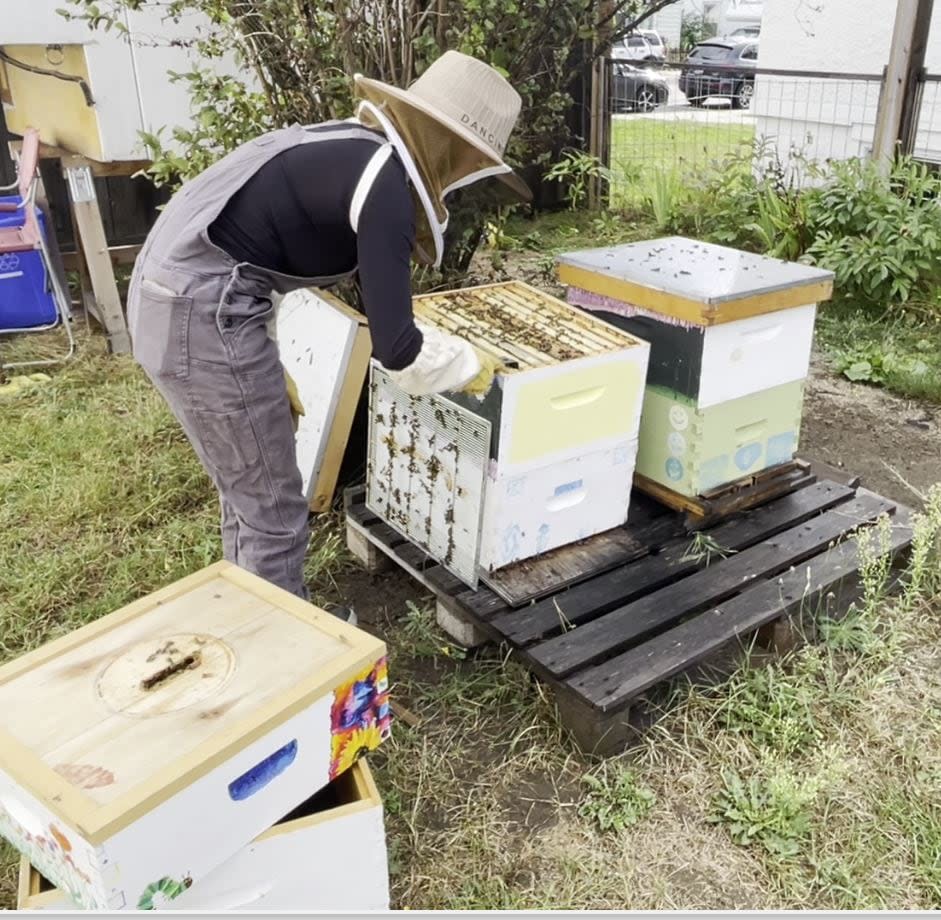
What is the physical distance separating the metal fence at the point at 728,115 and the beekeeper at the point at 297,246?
5340 millimetres

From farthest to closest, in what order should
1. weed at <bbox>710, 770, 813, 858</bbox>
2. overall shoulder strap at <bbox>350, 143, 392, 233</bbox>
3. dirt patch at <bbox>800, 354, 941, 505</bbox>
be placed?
dirt patch at <bbox>800, 354, 941, 505</bbox> < weed at <bbox>710, 770, 813, 858</bbox> < overall shoulder strap at <bbox>350, 143, 392, 233</bbox>

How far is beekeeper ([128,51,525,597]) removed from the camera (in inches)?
70.7

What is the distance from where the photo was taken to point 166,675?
1.54 metres

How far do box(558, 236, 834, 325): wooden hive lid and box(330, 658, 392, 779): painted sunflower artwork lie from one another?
3.83 ft

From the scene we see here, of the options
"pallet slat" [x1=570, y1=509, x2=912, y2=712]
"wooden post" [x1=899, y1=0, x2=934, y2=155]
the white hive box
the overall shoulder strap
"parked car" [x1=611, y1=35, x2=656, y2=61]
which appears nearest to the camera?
the overall shoulder strap

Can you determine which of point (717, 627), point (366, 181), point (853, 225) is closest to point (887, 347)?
point (853, 225)

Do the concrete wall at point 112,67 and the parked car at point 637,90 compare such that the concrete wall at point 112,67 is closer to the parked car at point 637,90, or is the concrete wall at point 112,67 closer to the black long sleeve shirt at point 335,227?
the black long sleeve shirt at point 335,227

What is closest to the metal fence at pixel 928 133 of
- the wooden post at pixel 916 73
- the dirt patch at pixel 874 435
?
the wooden post at pixel 916 73

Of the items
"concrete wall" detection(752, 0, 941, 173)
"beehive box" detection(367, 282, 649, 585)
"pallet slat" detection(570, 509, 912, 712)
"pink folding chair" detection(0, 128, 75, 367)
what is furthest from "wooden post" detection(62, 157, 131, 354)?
"concrete wall" detection(752, 0, 941, 173)

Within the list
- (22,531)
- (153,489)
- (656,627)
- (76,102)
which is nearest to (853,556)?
(656,627)

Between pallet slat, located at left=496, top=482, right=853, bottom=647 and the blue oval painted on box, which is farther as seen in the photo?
pallet slat, located at left=496, top=482, right=853, bottom=647

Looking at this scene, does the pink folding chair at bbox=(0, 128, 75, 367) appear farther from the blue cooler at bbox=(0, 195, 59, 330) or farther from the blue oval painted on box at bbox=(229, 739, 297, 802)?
the blue oval painted on box at bbox=(229, 739, 297, 802)

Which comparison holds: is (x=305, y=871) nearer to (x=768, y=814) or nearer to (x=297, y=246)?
(x=768, y=814)

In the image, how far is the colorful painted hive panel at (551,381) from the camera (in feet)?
6.85
